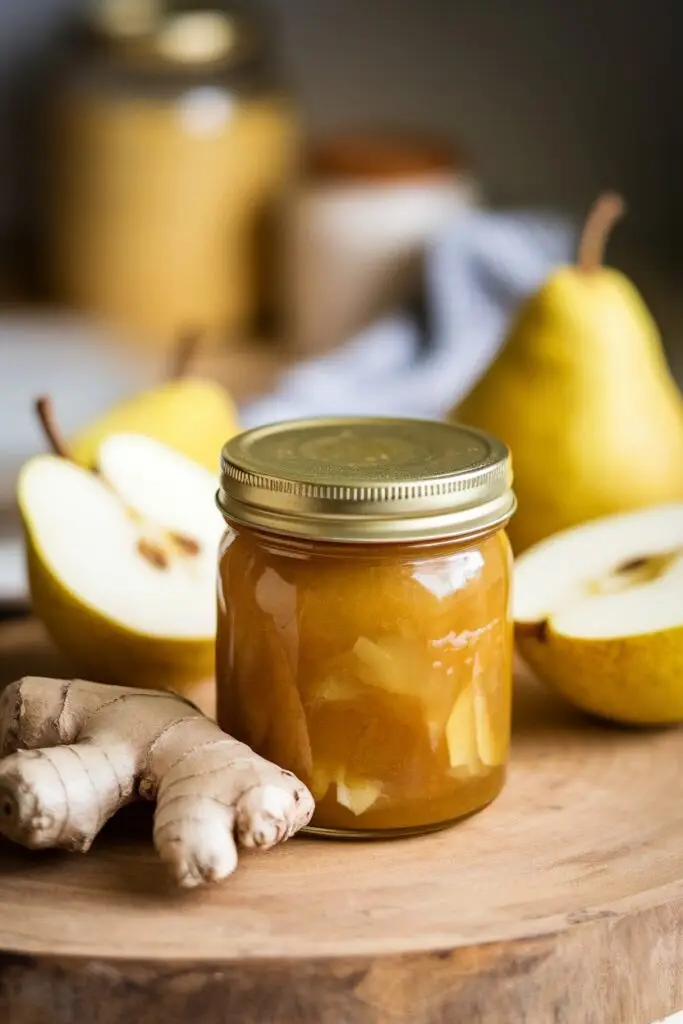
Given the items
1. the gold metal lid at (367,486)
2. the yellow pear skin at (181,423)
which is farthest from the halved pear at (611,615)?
the yellow pear skin at (181,423)

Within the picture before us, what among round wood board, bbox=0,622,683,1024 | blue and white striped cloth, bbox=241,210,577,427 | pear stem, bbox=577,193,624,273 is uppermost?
pear stem, bbox=577,193,624,273

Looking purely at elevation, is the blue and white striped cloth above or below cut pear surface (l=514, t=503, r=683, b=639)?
below

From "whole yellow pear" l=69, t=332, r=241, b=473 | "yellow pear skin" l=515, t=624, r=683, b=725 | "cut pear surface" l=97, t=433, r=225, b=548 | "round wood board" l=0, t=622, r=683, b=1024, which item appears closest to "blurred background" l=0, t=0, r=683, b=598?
"whole yellow pear" l=69, t=332, r=241, b=473

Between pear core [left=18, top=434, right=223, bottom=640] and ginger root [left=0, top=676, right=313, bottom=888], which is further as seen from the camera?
pear core [left=18, top=434, right=223, bottom=640]

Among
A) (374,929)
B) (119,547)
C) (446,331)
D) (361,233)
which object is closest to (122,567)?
(119,547)

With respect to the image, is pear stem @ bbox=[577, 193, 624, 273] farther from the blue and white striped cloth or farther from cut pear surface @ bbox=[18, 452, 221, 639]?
the blue and white striped cloth

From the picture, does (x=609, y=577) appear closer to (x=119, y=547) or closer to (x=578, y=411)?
(x=578, y=411)
